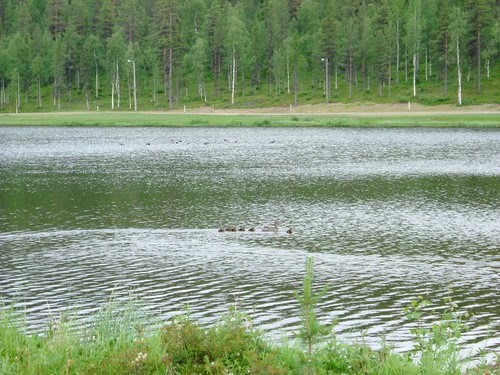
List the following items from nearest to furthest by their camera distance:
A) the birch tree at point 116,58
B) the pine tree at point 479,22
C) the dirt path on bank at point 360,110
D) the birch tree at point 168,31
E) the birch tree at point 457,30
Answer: the dirt path on bank at point 360,110
the birch tree at point 457,30
the pine tree at point 479,22
the birch tree at point 168,31
the birch tree at point 116,58

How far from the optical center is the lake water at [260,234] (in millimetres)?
19484

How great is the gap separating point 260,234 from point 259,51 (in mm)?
128073

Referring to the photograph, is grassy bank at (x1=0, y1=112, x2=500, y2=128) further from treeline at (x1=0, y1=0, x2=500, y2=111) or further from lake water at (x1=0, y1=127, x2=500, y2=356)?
lake water at (x1=0, y1=127, x2=500, y2=356)

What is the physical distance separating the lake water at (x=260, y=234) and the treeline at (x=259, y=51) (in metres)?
68.5

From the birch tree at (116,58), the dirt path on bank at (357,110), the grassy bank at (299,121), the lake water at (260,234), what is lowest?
the lake water at (260,234)

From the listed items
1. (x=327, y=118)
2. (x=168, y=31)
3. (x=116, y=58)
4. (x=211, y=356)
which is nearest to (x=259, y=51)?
(x=168, y=31)

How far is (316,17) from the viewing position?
6580 inches

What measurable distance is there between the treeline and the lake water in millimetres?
68543

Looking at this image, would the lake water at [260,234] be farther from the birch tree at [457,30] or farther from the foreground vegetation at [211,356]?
the birch tree at [457,30]

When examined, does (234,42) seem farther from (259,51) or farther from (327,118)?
(327,118)

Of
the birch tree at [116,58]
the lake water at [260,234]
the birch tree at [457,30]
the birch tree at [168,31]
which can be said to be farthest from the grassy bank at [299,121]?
the birch tree at [116,58]

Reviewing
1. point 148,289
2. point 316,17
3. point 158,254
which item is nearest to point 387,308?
point 148,289

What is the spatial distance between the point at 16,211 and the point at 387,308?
73.0 feet

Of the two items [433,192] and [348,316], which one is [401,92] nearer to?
[433,192]
